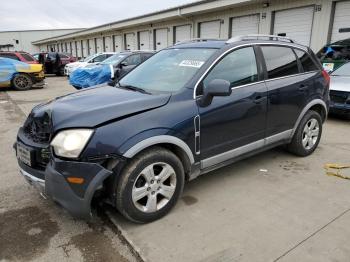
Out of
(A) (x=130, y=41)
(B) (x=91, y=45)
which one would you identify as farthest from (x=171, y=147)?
(B) (x=91, y=45)

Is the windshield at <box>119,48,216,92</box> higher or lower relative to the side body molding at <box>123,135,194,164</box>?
higher

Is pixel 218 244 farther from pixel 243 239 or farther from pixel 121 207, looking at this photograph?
pixel 121 207

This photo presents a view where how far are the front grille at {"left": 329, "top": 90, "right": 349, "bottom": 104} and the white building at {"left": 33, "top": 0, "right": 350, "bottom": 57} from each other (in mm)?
5196

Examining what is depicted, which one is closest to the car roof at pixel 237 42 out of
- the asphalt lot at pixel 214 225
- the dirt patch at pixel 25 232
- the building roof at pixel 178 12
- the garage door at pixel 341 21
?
the asphalt lot at pixel 214 225

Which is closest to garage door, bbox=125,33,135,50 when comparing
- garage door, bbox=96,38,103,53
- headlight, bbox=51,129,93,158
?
garage door, bbox=96,38,103,53

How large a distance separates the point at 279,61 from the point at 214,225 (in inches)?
93.3

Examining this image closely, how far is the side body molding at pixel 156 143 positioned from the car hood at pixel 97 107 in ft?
0.93

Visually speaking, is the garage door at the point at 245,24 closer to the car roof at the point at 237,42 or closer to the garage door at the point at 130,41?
the car roof at the point at 237,42

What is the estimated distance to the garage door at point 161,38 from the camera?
67.0ft

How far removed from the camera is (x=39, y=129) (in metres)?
2.89

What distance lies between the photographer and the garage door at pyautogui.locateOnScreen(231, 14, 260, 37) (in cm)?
1384

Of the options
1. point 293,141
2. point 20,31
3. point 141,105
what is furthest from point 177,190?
point 20,31

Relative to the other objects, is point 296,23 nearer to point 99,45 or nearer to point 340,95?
point 340,95

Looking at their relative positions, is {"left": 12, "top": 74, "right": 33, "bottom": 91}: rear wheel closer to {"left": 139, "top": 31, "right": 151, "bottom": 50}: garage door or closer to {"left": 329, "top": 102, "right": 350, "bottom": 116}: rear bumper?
{"left": 139, "top": 31, "right": 151, "bottom": 50}: garage door
